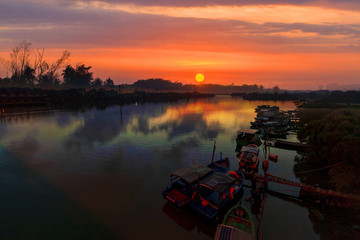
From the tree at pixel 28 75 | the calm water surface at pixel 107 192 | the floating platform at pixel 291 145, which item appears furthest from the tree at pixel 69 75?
the floating platform at pixel 291 145

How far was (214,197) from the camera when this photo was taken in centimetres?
1917

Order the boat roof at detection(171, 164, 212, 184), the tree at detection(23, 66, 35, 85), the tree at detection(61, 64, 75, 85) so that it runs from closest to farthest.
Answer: the boat roof at detection(171, 164, 212, 184), the tree at detection(23, 66, 35, 85), the tree at detection(61, 64, 75, 85)

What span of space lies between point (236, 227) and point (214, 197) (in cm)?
432

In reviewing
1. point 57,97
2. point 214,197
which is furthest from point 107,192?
point 57,97

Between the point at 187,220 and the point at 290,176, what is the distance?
58.9ft

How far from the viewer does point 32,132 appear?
165 ft

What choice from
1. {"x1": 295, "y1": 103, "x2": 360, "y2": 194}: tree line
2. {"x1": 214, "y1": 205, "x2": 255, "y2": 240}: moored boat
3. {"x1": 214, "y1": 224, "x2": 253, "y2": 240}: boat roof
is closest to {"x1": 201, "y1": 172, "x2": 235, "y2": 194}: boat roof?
{"x1": 214, "y1": 205, "x2": 255, "y2": 240}: moored boat

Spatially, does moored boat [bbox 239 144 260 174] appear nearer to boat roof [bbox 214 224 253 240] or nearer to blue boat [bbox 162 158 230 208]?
blue boat [bbox 162 158 230 208]

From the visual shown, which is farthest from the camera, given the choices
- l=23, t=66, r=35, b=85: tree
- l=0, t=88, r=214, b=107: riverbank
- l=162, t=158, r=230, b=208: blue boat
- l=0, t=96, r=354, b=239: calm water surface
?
l=23, t=66, r=35, b=85: tree

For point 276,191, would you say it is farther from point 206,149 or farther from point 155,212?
point 206,149

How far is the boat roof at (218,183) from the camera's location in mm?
16938

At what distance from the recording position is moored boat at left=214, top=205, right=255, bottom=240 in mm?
13441

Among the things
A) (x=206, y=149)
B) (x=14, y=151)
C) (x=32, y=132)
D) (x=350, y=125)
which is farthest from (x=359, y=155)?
(x=32, y=132)

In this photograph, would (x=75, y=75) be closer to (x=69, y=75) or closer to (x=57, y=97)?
(x=69, y=75)
